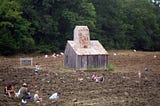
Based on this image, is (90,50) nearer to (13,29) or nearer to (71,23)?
(13,29)

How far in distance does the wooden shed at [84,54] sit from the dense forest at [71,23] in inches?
646

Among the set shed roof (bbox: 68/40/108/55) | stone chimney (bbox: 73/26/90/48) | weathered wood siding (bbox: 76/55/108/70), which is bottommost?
weathered wood siding (bbox: 76/55/108/70)

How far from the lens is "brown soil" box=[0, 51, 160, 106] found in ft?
82.1

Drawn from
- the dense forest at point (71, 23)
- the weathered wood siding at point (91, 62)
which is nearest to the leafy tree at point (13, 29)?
the dense forest at point (71, 23)

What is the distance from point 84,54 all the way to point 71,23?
81.2 ft

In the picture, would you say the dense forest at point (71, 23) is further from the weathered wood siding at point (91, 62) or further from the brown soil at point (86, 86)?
the weathered wood siding at point (91, 62)

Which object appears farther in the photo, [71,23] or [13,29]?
[71,23]

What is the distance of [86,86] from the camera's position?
30859 millimetres

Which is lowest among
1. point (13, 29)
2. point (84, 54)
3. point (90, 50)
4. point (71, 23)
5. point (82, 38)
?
point (84, 54)

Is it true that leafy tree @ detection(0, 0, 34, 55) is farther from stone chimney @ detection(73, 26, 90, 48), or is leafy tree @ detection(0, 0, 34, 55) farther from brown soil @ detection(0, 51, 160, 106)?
stone chimney @ detection(73, 26, 90, 48)

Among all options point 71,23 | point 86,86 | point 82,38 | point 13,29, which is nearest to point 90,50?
point 82,38

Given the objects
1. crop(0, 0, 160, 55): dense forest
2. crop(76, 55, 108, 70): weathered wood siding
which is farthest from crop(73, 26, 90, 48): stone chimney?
crop(0, 0, 160, 55): dense forest

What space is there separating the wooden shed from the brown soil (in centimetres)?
123

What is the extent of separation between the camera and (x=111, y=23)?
7694cm
